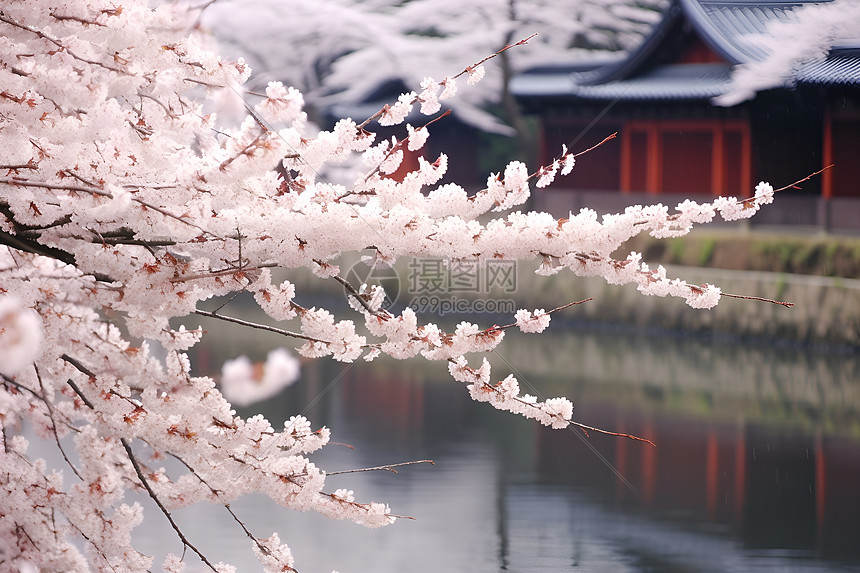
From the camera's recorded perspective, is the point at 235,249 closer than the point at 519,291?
Yes

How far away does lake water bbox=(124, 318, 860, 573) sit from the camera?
21.2 ft

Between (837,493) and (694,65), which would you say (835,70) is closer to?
(694,65)

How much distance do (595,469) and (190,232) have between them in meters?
6.56

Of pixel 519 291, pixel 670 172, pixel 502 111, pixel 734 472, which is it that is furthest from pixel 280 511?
pixel 502 111

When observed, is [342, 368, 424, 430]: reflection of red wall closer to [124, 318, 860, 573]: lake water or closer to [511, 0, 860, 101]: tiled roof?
[124, 318, 860, 573]: lake water

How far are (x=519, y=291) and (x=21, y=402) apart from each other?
12.1m

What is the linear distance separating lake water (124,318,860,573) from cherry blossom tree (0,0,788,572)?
11.5 ft

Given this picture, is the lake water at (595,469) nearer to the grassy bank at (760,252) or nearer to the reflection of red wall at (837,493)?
the reflection of red wall at (837,493)

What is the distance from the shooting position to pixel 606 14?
20562 millimetres

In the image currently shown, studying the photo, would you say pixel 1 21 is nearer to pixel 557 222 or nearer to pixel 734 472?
pixel 557 222

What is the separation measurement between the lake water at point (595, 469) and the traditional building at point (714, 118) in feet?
12.3

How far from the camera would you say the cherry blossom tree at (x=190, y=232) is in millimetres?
2230

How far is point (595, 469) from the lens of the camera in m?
8.33

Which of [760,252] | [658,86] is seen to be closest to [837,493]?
[760,252]
